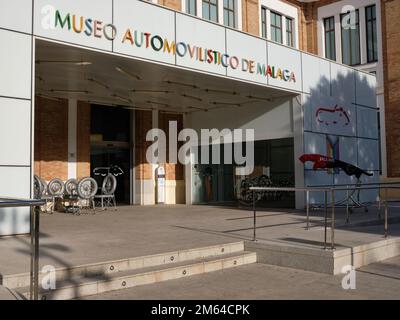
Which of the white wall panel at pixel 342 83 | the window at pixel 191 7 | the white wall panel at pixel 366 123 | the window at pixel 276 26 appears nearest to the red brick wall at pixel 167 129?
the window at pixel 191 7

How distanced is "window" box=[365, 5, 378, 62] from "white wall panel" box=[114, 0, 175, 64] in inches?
633

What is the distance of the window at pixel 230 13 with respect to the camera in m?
19.3

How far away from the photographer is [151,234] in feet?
30.2

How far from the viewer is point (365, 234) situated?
9.38m

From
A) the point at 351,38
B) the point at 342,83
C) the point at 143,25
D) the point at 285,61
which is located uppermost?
the point at 351,38

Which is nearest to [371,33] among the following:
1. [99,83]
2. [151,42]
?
[99,83]

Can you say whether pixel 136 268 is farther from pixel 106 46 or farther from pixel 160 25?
pixel 160 25

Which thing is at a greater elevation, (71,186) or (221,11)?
(221,11)

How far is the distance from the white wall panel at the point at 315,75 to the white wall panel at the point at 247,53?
2.12m

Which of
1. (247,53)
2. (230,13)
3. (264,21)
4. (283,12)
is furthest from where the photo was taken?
(283,12)

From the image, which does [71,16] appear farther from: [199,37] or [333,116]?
[333,116]

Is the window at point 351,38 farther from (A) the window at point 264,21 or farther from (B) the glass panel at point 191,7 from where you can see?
(B) the glass panel at point 191,7

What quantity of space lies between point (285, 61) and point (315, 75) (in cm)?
167

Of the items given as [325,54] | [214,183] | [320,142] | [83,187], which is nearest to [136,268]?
[83,187]
